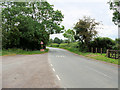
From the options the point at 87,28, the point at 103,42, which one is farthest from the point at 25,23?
the point at 103,42

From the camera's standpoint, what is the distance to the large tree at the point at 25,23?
24375 millimetres

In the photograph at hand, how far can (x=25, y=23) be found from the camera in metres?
25.9

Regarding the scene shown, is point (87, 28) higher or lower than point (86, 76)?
higher

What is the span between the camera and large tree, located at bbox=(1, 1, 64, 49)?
2438cm

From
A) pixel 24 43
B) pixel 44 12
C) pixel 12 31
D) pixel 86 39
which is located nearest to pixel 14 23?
pixel 12 31

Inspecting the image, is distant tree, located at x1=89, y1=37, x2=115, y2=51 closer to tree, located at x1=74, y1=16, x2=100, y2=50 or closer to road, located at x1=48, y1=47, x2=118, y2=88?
tree, located at x1=74, y1=16, x2=100, y2=50

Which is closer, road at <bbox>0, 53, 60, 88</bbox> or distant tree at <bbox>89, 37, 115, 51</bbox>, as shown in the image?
road at <bbox>0, 53, 60, 88</bbox>

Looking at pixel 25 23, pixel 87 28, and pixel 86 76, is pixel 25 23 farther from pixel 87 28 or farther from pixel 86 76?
pixel 86 76

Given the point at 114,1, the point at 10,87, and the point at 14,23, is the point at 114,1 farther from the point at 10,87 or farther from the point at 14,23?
the point at 14,23

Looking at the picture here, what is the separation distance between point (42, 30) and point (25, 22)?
20.9 ft

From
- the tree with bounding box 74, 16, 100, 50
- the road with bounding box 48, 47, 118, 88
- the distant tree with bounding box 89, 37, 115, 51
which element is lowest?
the road with bounding box 48, 47, 118, 88

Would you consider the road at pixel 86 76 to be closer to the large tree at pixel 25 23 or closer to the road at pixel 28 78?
the road at pixel 28 78

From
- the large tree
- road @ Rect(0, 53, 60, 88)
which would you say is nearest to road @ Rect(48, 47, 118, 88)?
road @ Rect(0, 53, 60, 88)

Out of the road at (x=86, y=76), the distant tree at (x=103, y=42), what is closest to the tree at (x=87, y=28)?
the distant tree at (x=103, y=42)
